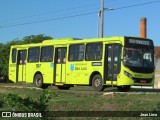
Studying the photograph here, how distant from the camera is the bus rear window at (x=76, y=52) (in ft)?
84.0

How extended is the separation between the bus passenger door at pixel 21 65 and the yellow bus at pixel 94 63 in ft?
2.42

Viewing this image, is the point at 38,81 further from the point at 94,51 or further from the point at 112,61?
the point at 112,61

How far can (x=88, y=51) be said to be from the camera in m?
25.1

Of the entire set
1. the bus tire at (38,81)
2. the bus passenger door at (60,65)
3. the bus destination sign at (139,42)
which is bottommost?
the bus tire at (38,81)

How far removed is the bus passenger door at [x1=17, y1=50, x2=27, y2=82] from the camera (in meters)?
31.0

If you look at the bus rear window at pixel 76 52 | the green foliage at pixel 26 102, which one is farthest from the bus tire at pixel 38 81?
the green foliage at pixel 26 102

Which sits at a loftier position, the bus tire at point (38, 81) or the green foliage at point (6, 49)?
the green foliage at point (6, 49)

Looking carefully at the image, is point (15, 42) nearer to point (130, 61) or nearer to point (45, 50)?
point (45, 50)

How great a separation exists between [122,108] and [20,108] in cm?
653

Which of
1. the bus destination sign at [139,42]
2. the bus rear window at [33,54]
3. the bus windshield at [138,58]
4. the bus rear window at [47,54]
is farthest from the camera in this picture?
the bus rear window at [33,54]

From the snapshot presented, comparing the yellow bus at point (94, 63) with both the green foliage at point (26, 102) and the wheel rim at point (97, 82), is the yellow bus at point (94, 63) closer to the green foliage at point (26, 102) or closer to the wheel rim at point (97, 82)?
the wheel rim at point (97, 82)

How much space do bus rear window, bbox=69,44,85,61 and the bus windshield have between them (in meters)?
3.34

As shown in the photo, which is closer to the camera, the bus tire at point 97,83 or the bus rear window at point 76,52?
the bus tire at point 97,83

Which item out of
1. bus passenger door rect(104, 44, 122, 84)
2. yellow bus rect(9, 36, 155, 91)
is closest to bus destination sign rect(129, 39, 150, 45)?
yellow bus rect(9, 36, 155, 91)
